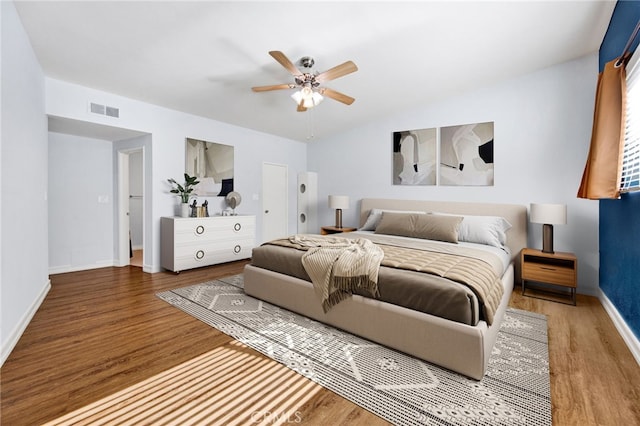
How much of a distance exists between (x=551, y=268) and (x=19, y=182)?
513cm

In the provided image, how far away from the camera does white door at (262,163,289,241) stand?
18.5 feet

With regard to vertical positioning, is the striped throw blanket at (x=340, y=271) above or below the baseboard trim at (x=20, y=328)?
above

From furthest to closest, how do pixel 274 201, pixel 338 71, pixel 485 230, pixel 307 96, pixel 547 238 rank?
pixel 274 201 → pixel 485 230 → pixel 547 238 → pixel 307 96 → pixel 338 71

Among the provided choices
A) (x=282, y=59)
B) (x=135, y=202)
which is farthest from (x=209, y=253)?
(x=282, y=59)

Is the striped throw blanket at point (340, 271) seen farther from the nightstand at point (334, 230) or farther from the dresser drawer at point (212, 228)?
the nightstand at point (334, 230)

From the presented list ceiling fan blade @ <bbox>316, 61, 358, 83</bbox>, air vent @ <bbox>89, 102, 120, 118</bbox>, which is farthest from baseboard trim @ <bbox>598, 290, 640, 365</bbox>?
air vent @ <bbox>89, 102, 120, 118</bbox>

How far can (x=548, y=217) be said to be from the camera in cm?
328

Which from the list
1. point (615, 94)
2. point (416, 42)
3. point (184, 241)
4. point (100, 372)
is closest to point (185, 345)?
point (100, 372)

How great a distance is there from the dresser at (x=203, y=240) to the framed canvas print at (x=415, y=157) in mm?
2645

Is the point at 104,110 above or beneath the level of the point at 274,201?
above

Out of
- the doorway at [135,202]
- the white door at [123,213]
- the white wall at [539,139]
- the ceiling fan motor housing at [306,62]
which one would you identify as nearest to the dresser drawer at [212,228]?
the white door at [123,213]

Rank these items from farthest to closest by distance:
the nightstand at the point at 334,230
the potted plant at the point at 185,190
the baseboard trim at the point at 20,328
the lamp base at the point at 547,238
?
the nightstand at the point at 334,230 → the potted plant at the point at 185,190 → the lamp base at the point at 547,238 → the baseboard trim at the point at 20,328

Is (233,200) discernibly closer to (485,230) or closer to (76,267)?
(76,267)

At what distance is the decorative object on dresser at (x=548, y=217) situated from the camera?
3248 millimetres
